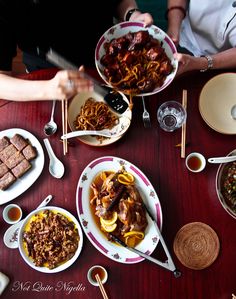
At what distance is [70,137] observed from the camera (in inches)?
74.8

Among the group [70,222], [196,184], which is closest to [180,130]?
[196,184]

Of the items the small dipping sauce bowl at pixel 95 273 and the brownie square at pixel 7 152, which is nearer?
the small dipping sauce bowl at pixel 95 273

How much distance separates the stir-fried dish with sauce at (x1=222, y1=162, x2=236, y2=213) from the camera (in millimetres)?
1849

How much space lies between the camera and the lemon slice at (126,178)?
1.86m

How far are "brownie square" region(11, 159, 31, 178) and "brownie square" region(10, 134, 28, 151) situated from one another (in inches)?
3.5

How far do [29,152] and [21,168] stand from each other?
0.10 meters

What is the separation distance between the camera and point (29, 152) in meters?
1.91

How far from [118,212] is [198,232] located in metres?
0.46

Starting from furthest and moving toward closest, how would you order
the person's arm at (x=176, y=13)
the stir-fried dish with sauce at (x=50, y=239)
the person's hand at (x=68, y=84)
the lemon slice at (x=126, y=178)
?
the person's arm at (x=176, y=13) < the lemon slice at (x=126, y=178) < the stir-fried dish with sauce at (x=50, y=239) < the person's hand at (x=68, y=84)

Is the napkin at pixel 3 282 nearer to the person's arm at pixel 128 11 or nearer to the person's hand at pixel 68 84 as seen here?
the person's hand at pixel 68 84

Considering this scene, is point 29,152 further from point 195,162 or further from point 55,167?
point 195,162

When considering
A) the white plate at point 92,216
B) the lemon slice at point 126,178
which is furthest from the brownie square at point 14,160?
the lemon slice at point 126,178

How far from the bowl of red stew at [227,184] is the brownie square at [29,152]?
106 cm

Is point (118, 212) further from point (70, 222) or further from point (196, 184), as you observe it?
point (196, 184)
